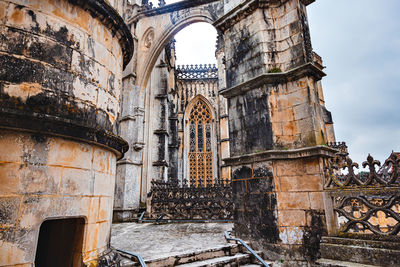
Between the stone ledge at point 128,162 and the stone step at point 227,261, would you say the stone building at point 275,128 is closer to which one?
the stone step at point 227,261

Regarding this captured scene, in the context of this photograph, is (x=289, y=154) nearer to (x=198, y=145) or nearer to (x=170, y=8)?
(x=170, y=8)

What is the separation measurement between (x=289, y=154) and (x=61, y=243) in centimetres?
370

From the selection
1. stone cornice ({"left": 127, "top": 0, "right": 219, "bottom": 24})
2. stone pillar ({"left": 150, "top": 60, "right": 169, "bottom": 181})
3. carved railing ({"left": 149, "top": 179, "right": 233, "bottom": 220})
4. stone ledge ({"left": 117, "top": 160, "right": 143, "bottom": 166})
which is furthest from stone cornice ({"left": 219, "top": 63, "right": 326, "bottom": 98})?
stone pillar ({"left": 150, "top": 60, "right": 169, "bottom": 181})

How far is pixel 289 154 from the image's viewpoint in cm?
412

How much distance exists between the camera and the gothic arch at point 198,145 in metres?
Answer: 17.9

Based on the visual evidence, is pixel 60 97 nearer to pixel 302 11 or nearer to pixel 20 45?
pixel 20 45

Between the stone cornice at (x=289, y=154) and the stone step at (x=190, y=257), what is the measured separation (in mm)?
1632

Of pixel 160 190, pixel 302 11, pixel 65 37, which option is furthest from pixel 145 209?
pixel 302 11

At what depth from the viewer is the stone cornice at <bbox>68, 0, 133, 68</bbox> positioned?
281 cm

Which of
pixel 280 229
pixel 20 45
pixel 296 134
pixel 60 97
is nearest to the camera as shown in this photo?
pixel 20 45

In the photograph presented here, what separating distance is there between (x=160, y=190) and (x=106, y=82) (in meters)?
6.65

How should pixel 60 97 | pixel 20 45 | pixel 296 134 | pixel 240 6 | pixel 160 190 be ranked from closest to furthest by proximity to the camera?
1. pixel 20 45
2. pixel 60 97
3. pixel 296 134
4. pixel 240 6
5. pixel 160 190

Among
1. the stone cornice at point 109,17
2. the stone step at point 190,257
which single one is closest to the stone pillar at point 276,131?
the stone step at point 190,257

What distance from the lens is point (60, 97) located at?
95.5 inches
